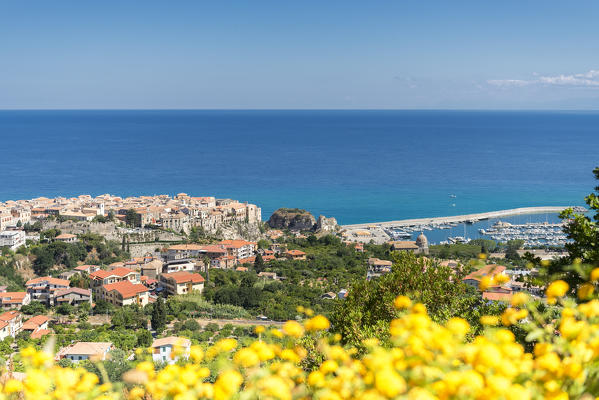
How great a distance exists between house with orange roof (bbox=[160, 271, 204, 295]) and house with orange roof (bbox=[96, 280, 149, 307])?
1.29 meters

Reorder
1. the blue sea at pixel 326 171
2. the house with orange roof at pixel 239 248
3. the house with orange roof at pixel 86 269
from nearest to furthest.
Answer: the house with orange roof at pixel 86 269, the house with orange roof at pixel 239 248, the blue sea at pixel 326 171

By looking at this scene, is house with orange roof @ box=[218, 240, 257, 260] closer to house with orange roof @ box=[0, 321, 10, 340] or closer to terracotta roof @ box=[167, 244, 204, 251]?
terracotta roof @ box=[167, 244, 204, 251]

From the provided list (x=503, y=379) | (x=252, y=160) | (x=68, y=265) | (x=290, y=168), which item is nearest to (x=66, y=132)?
(x=252, y=160)

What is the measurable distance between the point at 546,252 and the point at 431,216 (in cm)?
1753

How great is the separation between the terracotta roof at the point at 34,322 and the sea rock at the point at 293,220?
2344cm

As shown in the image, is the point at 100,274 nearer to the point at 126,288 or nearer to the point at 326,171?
the point at 126,288

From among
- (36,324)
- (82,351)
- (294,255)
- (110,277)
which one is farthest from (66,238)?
(82,351)

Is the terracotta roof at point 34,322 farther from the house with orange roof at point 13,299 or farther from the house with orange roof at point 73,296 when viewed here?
the house with orange roof at point 13,299

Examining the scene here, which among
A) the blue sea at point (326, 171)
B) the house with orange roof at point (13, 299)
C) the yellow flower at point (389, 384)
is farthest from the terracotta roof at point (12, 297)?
the blue sea at point (326, 171)

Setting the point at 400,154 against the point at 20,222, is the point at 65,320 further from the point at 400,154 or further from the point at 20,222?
the point at 400,154

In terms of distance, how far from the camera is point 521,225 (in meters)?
42.2

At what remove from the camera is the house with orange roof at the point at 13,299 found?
2064 centimetres

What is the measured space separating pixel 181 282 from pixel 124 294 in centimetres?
265

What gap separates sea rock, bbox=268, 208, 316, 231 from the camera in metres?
40.6
